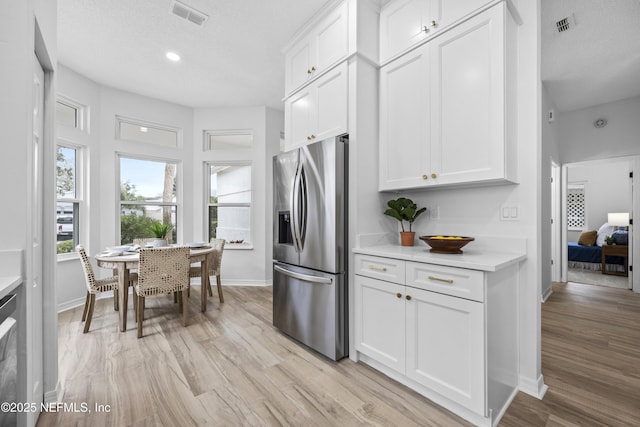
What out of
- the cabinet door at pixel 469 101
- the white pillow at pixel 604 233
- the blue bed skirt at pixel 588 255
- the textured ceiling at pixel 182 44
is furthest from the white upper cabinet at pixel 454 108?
the white pillow at pixel 604 233

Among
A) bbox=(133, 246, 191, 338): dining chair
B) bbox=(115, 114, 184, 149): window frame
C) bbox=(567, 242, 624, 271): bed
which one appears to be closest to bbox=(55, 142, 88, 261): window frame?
bbox=(115, 114, 184, 149): window frame

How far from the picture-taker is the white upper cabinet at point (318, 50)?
2.32 m

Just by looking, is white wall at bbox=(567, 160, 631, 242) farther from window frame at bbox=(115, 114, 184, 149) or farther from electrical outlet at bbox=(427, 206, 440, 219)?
window frame at bbox=(115, 114, 184, 149)

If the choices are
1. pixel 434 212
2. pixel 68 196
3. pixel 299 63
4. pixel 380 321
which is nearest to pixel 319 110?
pixel 299 63

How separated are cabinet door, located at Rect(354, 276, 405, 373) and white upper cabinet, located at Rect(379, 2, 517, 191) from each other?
81 centimetres

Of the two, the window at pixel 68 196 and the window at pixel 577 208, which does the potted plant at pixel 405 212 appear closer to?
the window at pixel 68 196

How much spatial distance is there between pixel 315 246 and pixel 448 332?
44.8 inches

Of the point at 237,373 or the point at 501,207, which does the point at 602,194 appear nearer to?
the point at 501,207

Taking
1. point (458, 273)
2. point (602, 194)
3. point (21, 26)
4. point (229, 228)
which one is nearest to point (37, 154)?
point (21, 26)

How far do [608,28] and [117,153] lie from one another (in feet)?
19.6

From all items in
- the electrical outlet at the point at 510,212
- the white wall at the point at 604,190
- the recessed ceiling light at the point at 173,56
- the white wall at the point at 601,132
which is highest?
the recessed ceiling light at the point at 173,56

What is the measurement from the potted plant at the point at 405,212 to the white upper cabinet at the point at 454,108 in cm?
12

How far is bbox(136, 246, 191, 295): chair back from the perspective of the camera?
2689 millimetres

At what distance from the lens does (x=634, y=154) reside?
13.6 feet
